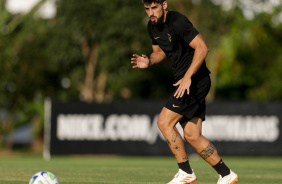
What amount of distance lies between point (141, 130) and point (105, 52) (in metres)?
10.9

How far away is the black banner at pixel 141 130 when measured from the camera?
22938 millimetres

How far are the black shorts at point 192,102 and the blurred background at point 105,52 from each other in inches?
958

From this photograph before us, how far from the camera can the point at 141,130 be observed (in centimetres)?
2311

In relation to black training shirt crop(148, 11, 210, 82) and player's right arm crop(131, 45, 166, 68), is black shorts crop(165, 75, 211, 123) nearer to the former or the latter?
black training shirt crop(148, 11, 210, 82)

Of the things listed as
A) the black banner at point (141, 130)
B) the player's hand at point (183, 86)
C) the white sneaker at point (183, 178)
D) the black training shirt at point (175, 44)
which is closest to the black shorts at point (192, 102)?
the black training shirt at point (175, 44)

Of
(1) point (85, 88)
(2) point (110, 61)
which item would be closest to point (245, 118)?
(2) point (110, 61)

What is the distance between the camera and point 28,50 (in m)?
35.5

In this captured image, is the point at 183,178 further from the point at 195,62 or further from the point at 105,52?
the point at 105,52

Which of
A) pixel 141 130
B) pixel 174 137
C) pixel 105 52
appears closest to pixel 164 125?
pixel 174 137

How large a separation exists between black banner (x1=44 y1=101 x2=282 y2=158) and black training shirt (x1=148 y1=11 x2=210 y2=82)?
14.0 metres

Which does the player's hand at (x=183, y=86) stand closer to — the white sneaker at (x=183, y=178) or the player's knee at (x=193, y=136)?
the player's knee at (x=193, y=136)

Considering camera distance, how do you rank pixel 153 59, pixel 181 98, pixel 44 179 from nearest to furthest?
pixel 44 179 → pixel 181 98 → pixel 153 59

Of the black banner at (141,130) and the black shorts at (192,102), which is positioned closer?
the black shorts at (192,102)

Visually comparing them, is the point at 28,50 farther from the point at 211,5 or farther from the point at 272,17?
the point at 272,17
